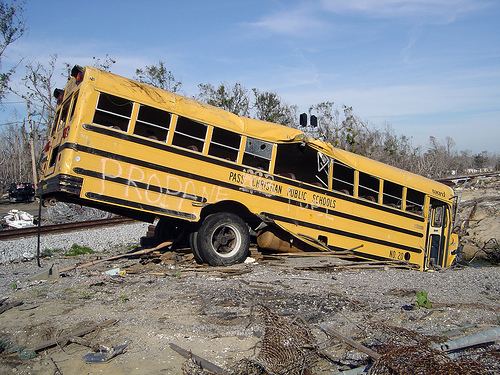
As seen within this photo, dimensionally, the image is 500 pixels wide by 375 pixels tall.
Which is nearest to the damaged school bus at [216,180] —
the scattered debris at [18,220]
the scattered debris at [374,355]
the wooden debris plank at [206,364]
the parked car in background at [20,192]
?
the scattered debris at [374,355]

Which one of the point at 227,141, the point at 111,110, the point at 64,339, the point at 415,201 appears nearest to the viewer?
the point at 64,339

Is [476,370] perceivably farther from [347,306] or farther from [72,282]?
[72,282]

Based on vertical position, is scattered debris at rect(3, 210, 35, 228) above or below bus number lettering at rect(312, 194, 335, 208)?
below

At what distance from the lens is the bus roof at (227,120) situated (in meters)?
6.81

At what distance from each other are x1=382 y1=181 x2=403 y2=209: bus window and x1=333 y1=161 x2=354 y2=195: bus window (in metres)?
1.01

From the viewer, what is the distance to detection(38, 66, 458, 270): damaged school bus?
21.6 ft

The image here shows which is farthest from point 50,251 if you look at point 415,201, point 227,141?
point 415,201

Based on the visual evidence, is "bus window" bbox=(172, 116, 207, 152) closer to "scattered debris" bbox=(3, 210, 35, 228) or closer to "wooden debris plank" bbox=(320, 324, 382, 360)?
"wooden debris plank" bbox=(320, 324, 382, 360)

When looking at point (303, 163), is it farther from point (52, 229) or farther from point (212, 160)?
point (52, 229)

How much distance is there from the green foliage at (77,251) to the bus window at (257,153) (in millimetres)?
5370

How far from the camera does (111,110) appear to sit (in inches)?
273

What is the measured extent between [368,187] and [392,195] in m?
0.86

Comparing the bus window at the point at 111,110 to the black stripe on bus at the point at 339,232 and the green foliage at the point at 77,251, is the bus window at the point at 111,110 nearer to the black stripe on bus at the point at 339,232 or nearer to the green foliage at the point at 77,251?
the black stripe on bus at the point at 339,232

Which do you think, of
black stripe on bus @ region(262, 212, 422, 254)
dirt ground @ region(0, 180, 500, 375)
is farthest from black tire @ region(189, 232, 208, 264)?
black stripe on bus @ region(262, 212, 422, 254)
